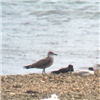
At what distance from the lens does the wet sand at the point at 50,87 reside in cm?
571

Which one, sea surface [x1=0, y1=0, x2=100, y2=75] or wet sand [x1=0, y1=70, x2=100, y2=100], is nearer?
wet sand [x1=0, y1=70, x2=100, y2=100]

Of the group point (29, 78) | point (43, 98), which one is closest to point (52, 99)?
point (43, 98)

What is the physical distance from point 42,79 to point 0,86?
0.87 m

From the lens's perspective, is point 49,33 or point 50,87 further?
point 49,33

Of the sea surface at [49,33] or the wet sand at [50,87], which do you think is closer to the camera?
the wet sand at [50,87]

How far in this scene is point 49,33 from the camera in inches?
474

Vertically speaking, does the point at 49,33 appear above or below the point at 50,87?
above

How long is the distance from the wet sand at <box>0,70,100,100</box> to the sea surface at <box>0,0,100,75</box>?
1304 mm

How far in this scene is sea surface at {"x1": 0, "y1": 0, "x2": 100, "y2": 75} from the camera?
9.24 meters

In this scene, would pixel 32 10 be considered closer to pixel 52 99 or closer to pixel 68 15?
pixel 68 15

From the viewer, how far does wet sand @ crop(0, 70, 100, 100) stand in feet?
18.7

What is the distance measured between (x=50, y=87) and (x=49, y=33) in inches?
232

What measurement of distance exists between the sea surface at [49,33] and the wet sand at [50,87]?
4.28ft

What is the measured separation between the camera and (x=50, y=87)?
20.4ft
